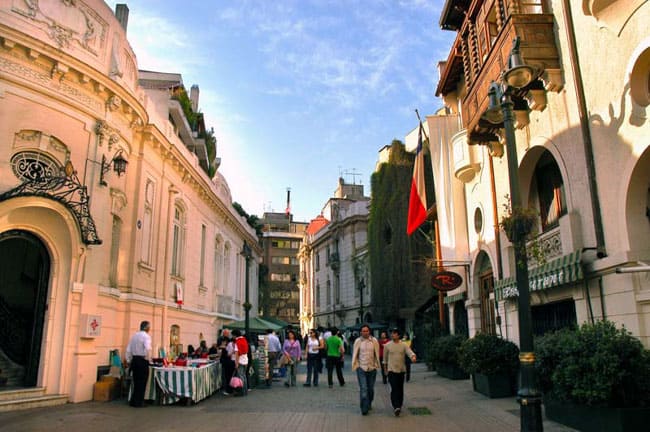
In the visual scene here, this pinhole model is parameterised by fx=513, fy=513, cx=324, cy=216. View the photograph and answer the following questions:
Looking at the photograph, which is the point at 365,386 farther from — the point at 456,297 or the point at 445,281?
the point at 456,297

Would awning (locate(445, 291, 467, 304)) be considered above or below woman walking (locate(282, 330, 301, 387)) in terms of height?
above

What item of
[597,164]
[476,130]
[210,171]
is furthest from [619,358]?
[210,171]

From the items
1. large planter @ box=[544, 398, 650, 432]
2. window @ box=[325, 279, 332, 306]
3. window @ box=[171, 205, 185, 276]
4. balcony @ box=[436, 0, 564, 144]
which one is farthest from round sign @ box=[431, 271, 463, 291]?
window @ box=[325, 279, 332, 306]

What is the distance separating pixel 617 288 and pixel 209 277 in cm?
2079

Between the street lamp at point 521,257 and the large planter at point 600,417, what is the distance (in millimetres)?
1356

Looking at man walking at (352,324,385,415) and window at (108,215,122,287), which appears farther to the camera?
window at (108,215,122,287)

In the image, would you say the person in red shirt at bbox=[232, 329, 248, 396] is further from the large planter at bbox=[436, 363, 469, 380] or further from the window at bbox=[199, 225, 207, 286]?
the window at bbox=[199, 225, 207, 286]

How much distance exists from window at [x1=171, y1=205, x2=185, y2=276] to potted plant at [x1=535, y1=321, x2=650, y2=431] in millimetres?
15992

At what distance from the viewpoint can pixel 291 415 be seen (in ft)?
33.9

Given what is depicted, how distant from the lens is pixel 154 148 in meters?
18.1

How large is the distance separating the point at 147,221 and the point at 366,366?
1065 centimetres

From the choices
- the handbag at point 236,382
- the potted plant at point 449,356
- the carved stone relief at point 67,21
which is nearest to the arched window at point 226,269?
the potted plant at point 449,356

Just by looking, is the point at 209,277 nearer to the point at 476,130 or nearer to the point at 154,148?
the point at 154,148

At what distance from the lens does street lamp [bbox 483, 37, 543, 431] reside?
643 cm
